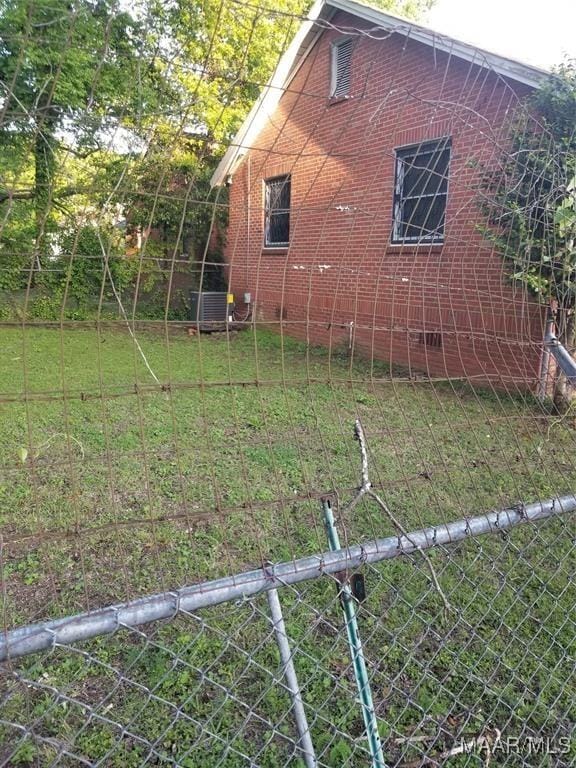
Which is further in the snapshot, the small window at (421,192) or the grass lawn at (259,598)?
the small window at (421,192)

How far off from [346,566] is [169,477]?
9.55ft

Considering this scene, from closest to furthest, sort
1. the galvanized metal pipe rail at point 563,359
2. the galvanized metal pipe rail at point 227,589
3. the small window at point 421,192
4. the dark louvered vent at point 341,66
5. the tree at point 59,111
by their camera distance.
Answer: the galvanized metal pipe rail at point 227,589, the tree at point 59,111, the small window at point 421,192, the galvanized metal pipe rail at point 563,359, the dark louvered vent at point 341,66

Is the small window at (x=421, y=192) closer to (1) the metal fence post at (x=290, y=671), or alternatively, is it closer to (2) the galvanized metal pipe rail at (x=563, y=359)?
(2) the galvanized metal pipe rail at (x=563, y=359)

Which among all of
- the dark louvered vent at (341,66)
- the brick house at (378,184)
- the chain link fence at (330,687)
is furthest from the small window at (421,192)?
the dark louvered vent at (341,66)

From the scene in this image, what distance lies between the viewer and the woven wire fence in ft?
4.32

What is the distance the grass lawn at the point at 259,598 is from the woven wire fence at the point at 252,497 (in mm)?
16

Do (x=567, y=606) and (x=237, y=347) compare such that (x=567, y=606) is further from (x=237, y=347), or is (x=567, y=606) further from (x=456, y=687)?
(x=237, y=347)

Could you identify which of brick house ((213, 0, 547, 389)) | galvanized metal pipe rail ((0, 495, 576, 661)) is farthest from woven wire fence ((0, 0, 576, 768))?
brick house ((213, 0, 547, 389))

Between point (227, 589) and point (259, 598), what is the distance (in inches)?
66.7

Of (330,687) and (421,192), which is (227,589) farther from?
(421,192)

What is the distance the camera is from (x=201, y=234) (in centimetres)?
1098

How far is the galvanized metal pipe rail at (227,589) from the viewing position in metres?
0.89

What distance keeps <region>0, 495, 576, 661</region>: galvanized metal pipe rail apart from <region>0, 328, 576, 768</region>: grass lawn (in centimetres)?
10

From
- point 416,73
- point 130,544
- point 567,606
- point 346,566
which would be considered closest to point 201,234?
point 416,73
